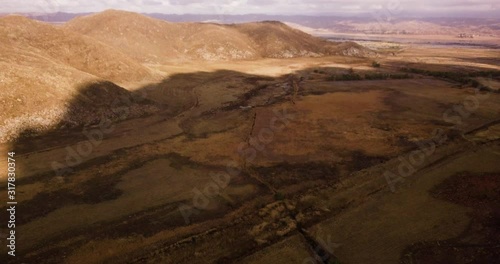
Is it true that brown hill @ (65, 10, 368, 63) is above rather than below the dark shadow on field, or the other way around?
above

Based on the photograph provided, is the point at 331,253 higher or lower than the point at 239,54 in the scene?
lower

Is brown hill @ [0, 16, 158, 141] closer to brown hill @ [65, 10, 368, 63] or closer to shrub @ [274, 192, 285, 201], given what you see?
shrub @ [274, 192, 285, 201]

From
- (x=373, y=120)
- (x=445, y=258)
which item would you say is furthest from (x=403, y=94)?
(x=445, y=258)

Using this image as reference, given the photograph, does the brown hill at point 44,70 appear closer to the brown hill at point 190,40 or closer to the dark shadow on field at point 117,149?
the dark shadow on field at point 117,149

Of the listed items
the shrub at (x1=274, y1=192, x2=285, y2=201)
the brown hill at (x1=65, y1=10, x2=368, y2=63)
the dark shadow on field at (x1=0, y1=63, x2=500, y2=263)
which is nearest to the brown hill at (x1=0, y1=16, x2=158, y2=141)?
the dark shadow on field at (x1=0, y1=63, x2=500, y2=263)

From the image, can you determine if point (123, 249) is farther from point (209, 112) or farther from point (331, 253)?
point (209, 112)

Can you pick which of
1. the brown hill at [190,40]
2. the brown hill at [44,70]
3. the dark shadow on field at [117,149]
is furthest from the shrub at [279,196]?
the brown hill at [190,40]

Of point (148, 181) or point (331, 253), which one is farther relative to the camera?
point (148, 181)

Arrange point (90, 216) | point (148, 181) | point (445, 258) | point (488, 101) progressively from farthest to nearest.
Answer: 1. point (488, 101)
2. point (148, 181)
3. point (90, 216)
4. point (445, 258)

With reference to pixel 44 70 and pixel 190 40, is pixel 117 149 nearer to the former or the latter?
pixel 44 70
